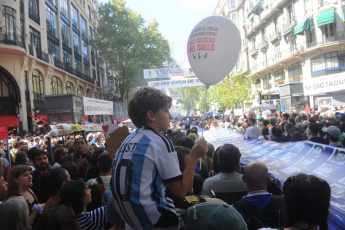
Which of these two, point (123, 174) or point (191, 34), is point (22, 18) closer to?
point (191, 34)

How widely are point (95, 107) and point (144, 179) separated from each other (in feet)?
38.3

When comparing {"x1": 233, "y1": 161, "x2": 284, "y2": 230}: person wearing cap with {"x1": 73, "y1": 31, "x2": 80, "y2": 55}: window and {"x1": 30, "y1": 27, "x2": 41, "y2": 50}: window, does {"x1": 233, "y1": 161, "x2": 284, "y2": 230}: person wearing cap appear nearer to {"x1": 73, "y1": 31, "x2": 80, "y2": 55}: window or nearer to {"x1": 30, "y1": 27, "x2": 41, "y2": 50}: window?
{"x1": 30, "y1": 27, "x2": 41, "y2": 50}: window

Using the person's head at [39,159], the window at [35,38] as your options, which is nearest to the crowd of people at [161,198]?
the person's head at [39,159]

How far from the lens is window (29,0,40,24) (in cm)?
2469

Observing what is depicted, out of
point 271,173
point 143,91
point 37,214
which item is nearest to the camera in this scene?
point 143,91

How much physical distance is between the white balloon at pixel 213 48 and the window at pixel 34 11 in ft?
79.4

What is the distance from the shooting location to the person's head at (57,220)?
6.56ft

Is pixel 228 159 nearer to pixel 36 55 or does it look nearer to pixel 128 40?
pixel 36 55

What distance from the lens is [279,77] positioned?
37375mm

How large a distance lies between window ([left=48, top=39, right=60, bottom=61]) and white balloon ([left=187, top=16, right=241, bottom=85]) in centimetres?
2692

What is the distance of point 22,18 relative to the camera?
22859mm

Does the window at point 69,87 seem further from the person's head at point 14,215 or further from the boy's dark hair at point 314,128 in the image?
the person's head at point 14,215

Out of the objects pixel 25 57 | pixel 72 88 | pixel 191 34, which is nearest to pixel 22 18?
pixel 25 57

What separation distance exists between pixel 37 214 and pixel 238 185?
2.10 m
